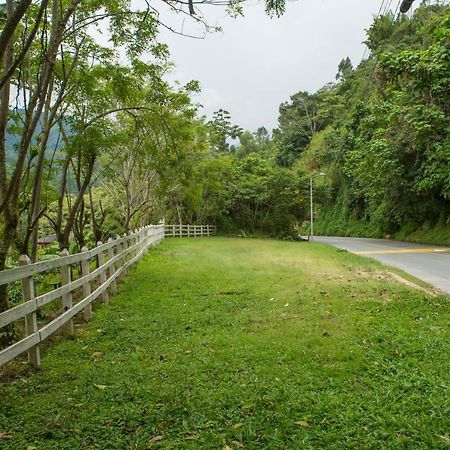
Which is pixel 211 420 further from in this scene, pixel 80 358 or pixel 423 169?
pixel 423 169

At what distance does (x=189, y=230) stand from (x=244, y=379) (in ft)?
102

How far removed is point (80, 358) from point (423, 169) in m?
23.7

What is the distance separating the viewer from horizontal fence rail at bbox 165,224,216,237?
32.9m

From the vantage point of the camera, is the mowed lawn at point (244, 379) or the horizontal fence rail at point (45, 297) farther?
the horizontal fence rail at point (45, 297)

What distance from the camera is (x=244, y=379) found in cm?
453

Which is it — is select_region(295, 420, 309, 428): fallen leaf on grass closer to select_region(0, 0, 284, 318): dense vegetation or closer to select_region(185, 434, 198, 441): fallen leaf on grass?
select_region(185, 434, 198, 441): fallen leaf on grass

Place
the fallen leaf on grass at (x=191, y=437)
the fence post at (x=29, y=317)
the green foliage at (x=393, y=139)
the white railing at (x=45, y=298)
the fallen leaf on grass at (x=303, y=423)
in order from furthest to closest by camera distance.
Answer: the green foliage at (x=393, y=139), the fence post at (x=29, y=317), the white railing at (x=45, y=298), the fallen leaf on grass at (x=303, y=423), the fallen leaf on grass at (x=191, y=437)

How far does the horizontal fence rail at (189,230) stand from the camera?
32938mm

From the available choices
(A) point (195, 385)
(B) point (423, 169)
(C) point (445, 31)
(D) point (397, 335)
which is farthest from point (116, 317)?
(B) point (423, 169)

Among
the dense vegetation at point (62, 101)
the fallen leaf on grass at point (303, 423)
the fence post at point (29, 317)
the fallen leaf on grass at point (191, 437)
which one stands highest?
the dense vegetation at point (62, 101)

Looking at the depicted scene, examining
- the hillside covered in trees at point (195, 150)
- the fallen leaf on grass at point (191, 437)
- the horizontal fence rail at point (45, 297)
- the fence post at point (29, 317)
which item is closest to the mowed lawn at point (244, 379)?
the fallen leaf on grass at point (191, 437)

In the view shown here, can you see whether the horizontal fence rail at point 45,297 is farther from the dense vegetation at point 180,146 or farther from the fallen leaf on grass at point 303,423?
the fallen leaf on grass at point 303,423

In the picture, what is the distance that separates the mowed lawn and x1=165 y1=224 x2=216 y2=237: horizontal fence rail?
80.6ft

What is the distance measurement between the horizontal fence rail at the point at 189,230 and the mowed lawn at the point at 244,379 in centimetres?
2456
